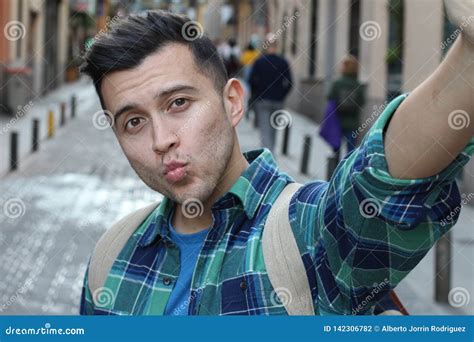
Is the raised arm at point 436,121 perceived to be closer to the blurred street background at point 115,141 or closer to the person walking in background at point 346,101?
the blurred street background at point 115,141

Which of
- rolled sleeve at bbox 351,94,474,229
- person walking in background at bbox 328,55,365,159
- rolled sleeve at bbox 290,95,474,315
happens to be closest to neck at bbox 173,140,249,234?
rolled sleeve at bbox 290,95,474,315

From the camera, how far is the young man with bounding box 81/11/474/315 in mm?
1156

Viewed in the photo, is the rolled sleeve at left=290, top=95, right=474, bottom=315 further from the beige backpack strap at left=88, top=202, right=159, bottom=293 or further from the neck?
the beige backpack strap at left=88, top=202, right=159, bottom=293

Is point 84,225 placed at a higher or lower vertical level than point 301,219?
lower

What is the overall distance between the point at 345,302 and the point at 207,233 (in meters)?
0.33

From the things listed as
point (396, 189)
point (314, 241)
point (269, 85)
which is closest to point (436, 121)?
point (396, 189)

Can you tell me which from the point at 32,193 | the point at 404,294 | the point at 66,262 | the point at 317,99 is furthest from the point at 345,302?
the point at 317,99

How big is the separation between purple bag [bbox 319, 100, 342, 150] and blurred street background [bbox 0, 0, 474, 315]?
1.11 feet

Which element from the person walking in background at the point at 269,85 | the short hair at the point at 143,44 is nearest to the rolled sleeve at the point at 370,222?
the short hair at the point at 143,44

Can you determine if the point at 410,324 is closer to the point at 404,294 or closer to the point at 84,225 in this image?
the point at 404,294

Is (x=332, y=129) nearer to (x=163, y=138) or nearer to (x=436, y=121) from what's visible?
(x=163, y=138)

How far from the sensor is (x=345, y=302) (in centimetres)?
136

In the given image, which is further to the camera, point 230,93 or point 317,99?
point 317,99

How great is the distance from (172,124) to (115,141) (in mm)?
15271
